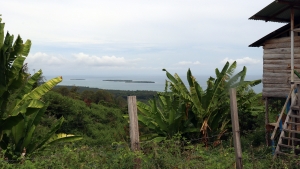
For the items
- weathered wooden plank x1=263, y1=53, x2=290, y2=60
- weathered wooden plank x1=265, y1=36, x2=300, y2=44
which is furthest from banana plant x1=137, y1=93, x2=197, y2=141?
weathered wooden plank x1=265, y1=36, x2=300, y2=44

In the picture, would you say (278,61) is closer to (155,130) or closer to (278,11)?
(278,11)

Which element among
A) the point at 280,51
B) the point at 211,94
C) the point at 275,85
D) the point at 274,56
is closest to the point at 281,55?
the point at 280,51

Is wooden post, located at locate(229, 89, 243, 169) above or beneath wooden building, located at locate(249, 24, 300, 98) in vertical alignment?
beneath

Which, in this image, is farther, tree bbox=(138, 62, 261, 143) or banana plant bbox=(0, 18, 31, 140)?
tree bbox=(138, 62, 261, 143)

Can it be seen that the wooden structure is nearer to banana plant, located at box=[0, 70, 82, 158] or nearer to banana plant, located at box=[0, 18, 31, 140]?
banana plant, located at box=[0, 70, 82, 158]

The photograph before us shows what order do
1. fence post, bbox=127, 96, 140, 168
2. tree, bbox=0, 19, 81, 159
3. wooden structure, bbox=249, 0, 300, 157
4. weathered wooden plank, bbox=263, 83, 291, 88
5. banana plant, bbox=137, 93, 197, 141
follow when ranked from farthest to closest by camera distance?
banana plant, bbox=137, 93, 197, 141 → weathered wooden plank, bbox=263, 83, 291, 88 → wooden structure, bbox=249, 0, 300, 157 → tree, bbox=0, 19, 81, 159 → fence post, bbox=127, 96, 140, 168

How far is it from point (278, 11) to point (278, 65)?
5.82ft

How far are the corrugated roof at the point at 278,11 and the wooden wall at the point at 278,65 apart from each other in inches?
30.2

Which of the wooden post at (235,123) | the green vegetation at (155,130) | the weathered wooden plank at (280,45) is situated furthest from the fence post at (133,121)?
the weathered wooden plank at (280,45)

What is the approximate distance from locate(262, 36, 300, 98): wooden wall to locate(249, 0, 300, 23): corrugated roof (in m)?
0.77

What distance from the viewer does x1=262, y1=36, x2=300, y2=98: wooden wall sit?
1138 cm

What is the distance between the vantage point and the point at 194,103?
38.6 feet

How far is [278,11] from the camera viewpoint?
36.6 feet

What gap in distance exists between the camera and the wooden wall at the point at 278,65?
11.4m
